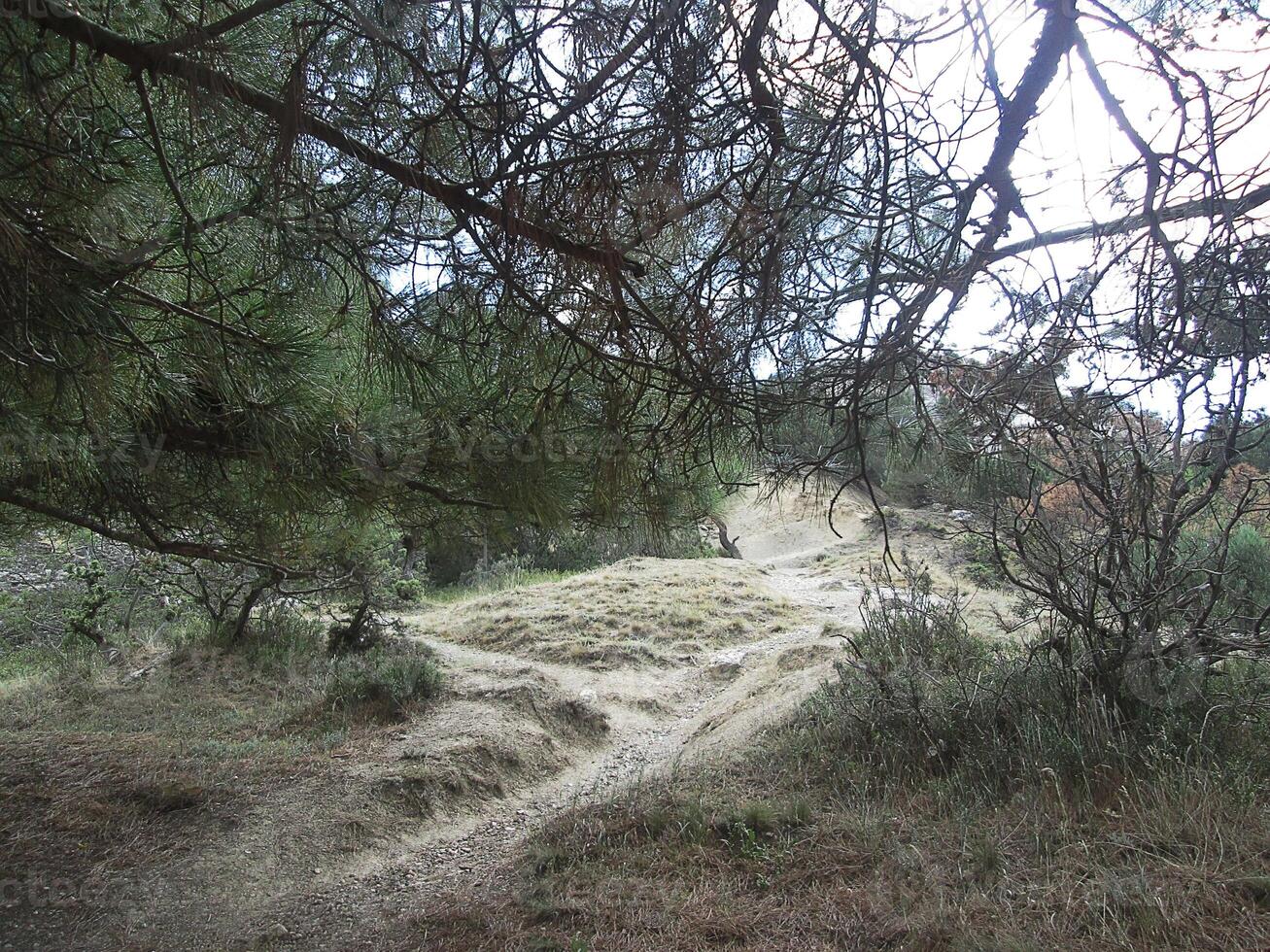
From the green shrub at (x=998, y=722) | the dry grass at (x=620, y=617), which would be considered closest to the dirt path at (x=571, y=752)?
the dry grass at (x=620, y=617)

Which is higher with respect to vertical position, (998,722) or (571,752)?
(998,722)

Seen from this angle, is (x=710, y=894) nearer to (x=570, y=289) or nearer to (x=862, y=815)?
(x=862, y=815)

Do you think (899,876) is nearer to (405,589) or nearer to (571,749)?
(571,749)

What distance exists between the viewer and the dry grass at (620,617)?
23.8ft

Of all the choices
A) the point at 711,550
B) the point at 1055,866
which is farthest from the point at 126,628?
the point at 711,550

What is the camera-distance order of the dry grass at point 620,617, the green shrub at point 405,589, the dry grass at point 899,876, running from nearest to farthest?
the dry grass at point 899,876 < the dry grass at point 620,617 < the green shrub at point 405,589

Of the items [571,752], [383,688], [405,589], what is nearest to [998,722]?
[571,752]

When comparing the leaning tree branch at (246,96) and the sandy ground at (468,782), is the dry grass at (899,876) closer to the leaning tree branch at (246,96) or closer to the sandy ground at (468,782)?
the sandy ground at (468,782)

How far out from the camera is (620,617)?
7.99 m

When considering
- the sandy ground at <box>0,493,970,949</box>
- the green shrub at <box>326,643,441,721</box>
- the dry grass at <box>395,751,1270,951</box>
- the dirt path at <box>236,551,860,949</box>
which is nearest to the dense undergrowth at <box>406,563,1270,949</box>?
the dry grass at <box>395,751,1270,951</box>

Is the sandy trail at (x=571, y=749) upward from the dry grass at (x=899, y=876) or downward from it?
downward

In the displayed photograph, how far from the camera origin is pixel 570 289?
1786 mm

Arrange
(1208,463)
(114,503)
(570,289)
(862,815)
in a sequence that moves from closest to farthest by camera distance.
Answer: (570,289) < (1208,463) < (862,815) < (114,503)

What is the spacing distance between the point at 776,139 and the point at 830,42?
0.77ft
